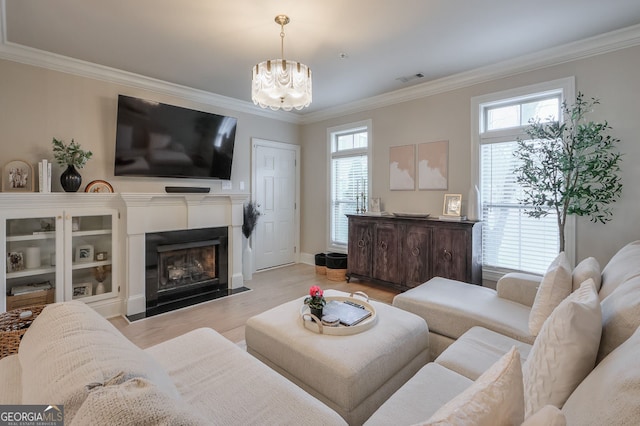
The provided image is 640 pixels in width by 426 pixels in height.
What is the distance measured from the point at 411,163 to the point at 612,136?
6.66 ft

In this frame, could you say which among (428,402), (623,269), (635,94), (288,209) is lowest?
(428,402)

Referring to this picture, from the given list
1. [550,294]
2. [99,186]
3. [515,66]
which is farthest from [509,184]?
[99,186]

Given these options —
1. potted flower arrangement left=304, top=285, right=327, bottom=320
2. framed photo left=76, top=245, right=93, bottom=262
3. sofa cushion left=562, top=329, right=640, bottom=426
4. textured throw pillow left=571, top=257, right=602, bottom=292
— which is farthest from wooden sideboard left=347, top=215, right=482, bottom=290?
framed photo left=76, top=245, right=93, bottom=262

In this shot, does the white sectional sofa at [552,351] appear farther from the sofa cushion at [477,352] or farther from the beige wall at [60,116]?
the beige wall at [60,116]

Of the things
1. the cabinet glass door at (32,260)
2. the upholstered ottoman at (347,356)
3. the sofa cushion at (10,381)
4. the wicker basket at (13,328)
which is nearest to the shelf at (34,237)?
the cabinet glass door at (32,260)

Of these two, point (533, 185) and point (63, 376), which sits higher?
point (533, 185)

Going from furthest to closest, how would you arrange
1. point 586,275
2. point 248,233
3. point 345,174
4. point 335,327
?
point 345,174 < point 248,233 < point 335,327 < point 586,275

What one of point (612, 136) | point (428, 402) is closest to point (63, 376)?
point (428, 402)

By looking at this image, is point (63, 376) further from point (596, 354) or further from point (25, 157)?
point (25, 157)

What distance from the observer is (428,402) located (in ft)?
4.04

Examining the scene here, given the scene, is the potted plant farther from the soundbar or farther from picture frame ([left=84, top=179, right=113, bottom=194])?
the soundbar

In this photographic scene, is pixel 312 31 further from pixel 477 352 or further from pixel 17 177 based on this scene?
pixel 17 177

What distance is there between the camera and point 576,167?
2684 millimetres

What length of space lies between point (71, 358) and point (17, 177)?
3220 mm
